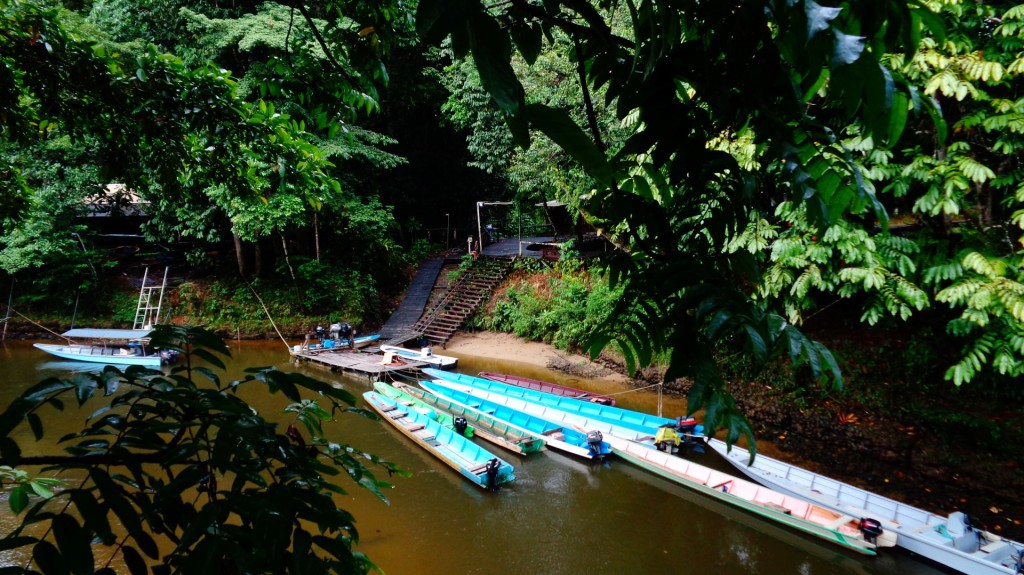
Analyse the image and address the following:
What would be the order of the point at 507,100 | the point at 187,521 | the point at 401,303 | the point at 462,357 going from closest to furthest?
the point at 507,100
the point at 187,521
the point at 462,357
the point at 401,303

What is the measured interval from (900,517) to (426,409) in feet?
25.4

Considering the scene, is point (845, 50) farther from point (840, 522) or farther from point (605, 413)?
point (605, 413)

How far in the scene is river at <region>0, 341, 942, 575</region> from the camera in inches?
232

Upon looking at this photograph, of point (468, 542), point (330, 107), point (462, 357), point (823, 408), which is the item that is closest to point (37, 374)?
point (462, 357)

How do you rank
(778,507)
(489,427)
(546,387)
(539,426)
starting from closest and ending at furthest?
(778,507)
(539,426)
(489,427)
(546,387)

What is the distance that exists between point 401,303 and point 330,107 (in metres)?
15.0

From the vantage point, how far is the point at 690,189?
1.05 m

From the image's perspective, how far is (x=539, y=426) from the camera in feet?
31.7

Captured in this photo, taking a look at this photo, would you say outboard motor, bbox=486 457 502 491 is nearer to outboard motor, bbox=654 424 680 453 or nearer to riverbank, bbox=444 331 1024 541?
outboard motor, bbox=654 424 680 453

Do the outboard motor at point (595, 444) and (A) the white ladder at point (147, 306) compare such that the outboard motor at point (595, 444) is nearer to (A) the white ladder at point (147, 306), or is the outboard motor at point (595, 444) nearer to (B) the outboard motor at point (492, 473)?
(B) the outboard motor at point (492, 473)

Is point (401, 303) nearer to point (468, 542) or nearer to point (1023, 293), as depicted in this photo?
point (468, 542)

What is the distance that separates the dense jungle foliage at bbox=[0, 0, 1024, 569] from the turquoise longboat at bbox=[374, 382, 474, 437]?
10.7ft

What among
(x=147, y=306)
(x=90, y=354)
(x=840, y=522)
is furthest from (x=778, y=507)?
(x=147, y=306)

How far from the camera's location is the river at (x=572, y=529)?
589 cm
